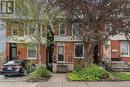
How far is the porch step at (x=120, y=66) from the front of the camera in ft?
130

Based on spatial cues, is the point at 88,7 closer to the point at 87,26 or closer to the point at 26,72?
the point at 87,26

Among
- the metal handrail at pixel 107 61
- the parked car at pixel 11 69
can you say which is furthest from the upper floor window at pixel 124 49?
the parked car at pixel 11 69

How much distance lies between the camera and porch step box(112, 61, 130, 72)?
39656mm

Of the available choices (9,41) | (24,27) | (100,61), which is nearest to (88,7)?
(24,27)

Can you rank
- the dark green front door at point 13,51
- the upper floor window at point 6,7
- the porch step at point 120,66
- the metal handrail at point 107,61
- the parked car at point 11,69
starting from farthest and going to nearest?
the dark green front door at point 13,51
the upper floor window at point 6,7
the metal handrail at point 107,61
the porch step at point 120,66
the parked car at point 11,69

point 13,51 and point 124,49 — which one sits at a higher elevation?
point 124,49

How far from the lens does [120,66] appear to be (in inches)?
1591

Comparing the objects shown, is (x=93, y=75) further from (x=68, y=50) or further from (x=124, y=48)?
(x=124, y=48)

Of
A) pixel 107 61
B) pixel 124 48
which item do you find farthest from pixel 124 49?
pixel 107 61

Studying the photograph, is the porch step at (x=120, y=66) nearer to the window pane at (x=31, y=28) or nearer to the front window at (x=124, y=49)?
the front window at (x=124, y=49)

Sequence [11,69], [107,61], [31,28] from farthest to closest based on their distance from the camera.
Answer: [107,61], [11,69], [31,28]

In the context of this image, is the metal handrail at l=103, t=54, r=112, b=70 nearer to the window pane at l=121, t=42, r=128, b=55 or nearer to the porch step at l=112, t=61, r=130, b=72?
the porch step at l=112, t=61, r=130, b=72

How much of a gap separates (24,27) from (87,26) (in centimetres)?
556

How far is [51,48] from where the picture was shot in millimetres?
42344
